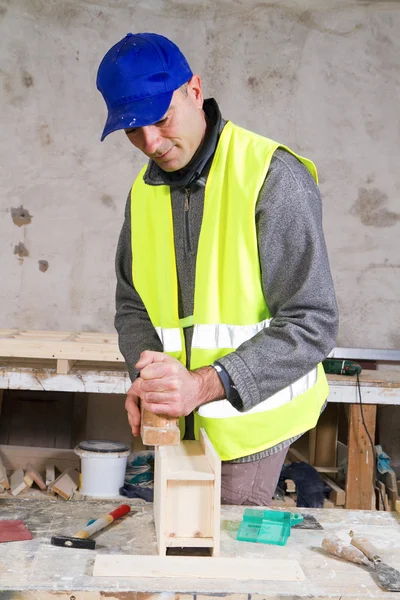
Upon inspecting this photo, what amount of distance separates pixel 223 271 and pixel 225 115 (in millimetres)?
3370

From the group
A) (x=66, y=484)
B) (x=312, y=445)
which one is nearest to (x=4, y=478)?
(x=66, y=484)

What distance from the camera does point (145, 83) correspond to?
5.83 feet

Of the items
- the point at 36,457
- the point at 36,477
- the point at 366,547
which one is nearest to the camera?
the point at 366,547

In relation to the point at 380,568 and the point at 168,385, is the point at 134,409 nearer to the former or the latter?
the point at 168,385

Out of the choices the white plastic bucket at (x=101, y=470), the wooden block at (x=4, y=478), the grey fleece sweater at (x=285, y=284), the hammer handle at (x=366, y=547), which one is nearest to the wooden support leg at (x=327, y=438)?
the white plastic bucket at (x=101, y=470)

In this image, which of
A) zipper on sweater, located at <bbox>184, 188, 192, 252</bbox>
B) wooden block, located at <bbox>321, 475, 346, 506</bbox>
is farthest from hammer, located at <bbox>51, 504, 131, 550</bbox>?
wooden block, located at <bbox>321, 475, 346, 506</bbox>

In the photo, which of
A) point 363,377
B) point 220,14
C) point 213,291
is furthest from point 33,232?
point 213,291

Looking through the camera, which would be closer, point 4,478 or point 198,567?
point 198,567

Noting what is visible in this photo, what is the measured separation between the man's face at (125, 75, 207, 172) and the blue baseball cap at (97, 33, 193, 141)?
0.16ft

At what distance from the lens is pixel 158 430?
1.62m

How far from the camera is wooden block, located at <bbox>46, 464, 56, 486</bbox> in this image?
4228 millimetres

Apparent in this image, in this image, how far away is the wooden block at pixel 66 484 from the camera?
395 cm

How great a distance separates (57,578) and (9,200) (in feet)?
12.8

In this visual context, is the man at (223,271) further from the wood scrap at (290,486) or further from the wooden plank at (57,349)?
the wood scrap at (290,486)
